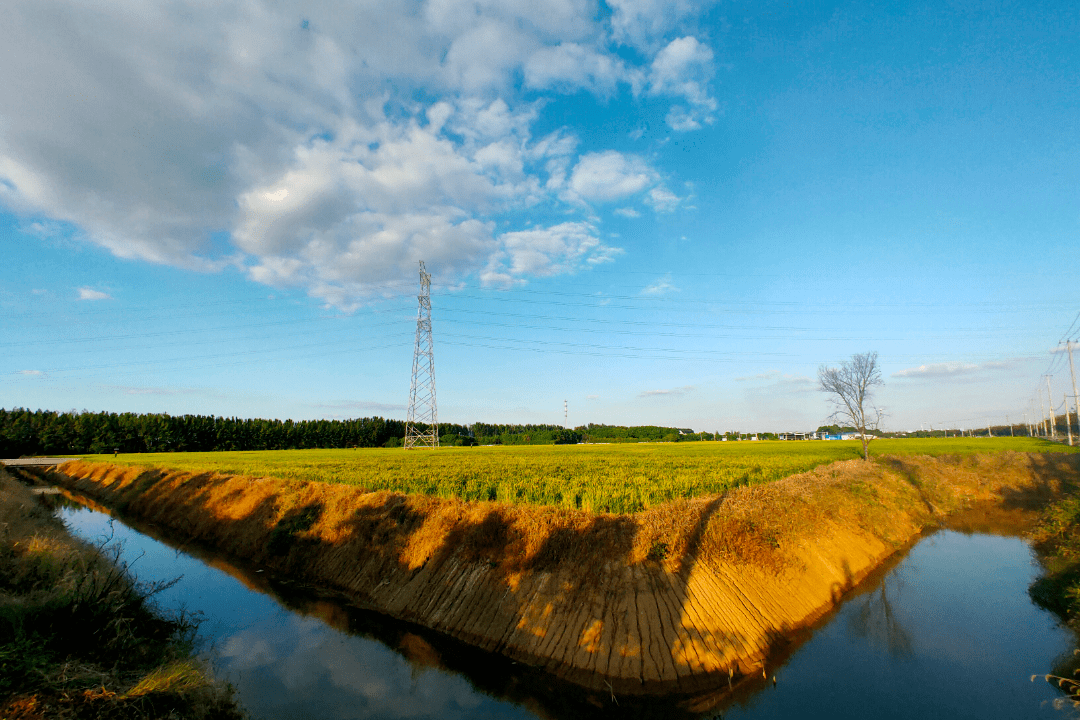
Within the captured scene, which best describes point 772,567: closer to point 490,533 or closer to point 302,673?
point 490,533

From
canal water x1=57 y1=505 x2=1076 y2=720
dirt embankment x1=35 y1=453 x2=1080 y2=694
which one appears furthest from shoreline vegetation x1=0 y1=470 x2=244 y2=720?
dirt embankment x1=35 y1=453 x2=1080 y2=694

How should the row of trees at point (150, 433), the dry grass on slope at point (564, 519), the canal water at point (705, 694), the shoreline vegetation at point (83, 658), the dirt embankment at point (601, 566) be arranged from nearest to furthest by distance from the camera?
1. the shoreline vegetation at point (83, 658)
2. the canal water at point (705, 694)
3. the dirt embankment at point (601, 566)
4. the dry grass on slope at point (564, 519)
5. the row of trees at point (150, 433)

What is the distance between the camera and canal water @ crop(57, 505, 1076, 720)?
34.5ft

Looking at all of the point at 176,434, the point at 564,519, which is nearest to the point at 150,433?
the point at 176,434

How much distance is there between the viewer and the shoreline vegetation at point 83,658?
6.46m

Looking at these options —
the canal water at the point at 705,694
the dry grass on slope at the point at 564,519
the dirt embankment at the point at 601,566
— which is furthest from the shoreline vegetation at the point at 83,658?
the dry grass on slope at the point at 564,519

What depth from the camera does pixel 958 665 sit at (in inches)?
480

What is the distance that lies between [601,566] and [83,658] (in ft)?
36.0

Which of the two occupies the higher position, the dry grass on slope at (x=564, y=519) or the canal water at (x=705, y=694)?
the dry grass on slope at (x=564, y=519)

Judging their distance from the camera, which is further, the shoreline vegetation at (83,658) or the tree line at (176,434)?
the tree line at (176,434)

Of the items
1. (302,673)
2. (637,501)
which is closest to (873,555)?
(637,501)

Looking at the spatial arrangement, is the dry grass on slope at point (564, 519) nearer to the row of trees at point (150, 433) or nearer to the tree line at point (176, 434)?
the tree line at point (176, 434)

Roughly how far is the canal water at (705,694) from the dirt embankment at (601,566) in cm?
66

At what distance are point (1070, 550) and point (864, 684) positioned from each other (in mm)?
11160
